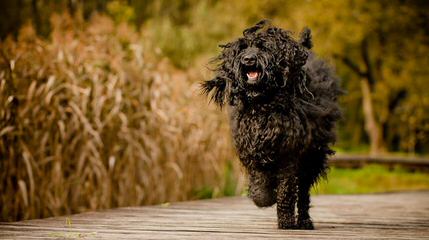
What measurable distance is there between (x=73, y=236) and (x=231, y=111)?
4.66 feet

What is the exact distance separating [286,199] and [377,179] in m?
12.9

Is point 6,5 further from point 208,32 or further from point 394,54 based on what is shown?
point 394,54

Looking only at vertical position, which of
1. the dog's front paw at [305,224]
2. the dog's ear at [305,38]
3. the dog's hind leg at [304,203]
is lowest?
the dog's front paw at [305,224]

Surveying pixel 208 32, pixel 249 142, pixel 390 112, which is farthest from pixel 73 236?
pixel 390 112

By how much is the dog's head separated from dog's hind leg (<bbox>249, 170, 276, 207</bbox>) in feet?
1.70

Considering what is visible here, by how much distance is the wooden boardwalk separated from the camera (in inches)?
161

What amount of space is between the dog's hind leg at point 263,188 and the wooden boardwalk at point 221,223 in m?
0.18

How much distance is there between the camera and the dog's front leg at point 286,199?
14.8ft

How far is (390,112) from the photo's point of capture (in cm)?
2542

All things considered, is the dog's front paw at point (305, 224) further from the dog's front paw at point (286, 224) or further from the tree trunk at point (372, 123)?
the tree trunk at point (372, 123)

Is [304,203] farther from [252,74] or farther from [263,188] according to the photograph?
[252,74]

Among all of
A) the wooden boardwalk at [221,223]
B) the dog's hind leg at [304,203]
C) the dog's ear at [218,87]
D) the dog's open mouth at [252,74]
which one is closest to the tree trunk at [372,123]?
the wooden boardwalk at [221,223]

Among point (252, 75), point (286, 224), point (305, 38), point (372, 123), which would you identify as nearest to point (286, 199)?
point (286, 224)

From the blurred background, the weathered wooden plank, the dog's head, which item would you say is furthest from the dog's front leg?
the weathered wooden plank
